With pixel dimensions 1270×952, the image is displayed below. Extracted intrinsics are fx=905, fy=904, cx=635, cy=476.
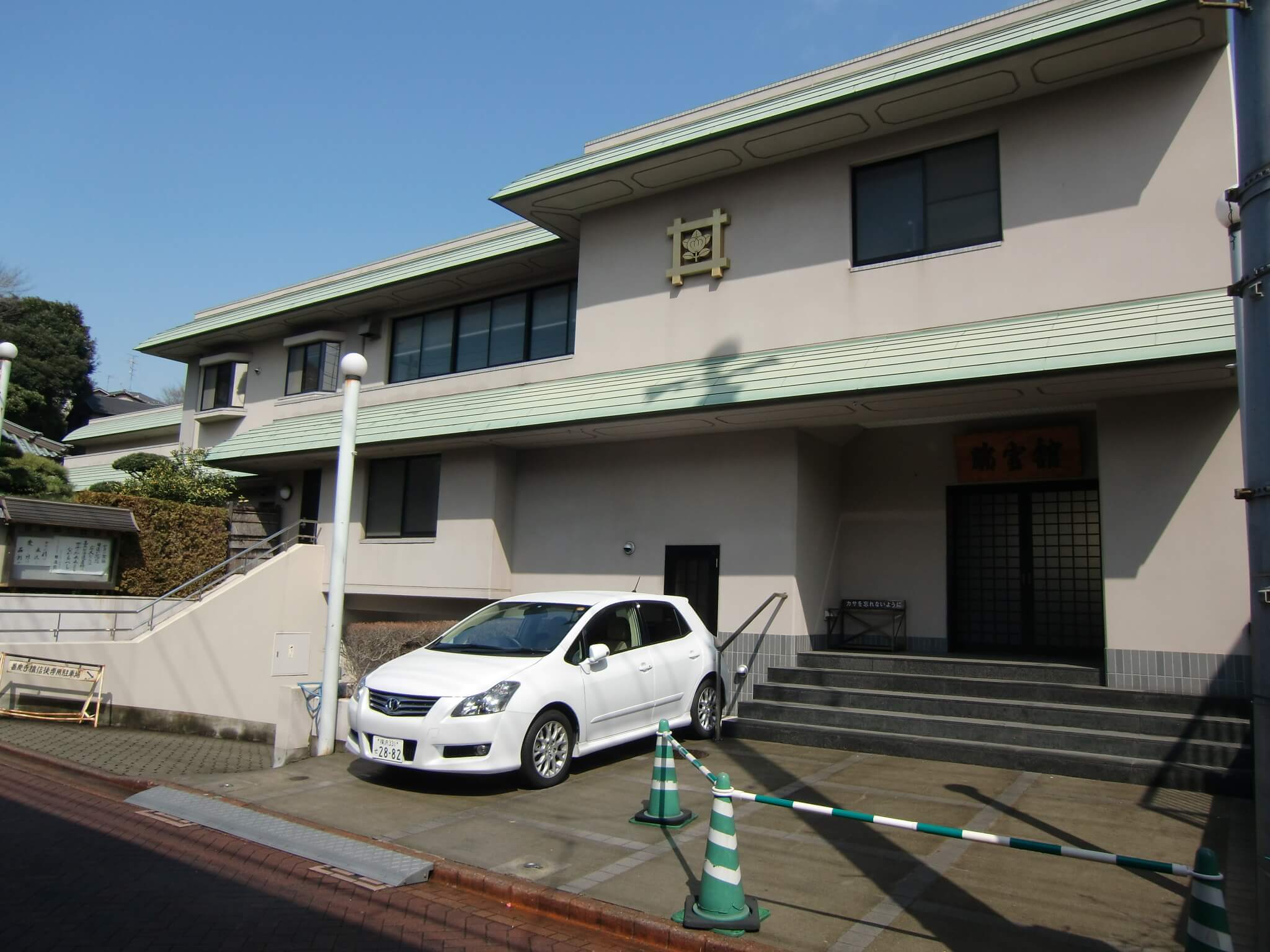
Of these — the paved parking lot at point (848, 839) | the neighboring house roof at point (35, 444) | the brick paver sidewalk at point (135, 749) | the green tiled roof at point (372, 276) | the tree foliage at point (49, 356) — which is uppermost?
the tree foliage at point (49, 356)

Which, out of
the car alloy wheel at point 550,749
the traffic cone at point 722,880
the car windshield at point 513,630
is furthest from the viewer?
the car windshield at point 513,630

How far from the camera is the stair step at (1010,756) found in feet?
26.4

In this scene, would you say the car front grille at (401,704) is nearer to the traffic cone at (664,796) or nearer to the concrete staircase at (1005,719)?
the traffic cone at (664,796)

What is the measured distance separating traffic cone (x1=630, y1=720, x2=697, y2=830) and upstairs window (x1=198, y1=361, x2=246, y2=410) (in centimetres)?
1829

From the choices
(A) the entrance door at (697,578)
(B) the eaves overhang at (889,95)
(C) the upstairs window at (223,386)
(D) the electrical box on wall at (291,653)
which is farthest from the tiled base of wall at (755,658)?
(C) the upstairs window at (223,386)

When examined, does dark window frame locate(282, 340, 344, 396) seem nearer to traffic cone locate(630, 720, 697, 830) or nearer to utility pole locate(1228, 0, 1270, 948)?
traffic cone locate(630, 720, 697, 830)

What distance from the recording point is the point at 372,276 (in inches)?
730

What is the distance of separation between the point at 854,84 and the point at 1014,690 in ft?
24.3

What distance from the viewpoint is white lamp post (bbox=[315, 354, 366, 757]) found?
32.2 ft

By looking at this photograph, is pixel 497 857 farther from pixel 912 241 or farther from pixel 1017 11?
pixel 1017 11

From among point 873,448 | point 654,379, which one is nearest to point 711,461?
point 654,379

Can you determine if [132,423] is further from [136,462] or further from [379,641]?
[379,641]

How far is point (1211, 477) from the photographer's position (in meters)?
9.35

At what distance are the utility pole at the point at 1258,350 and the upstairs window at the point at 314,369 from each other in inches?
720
